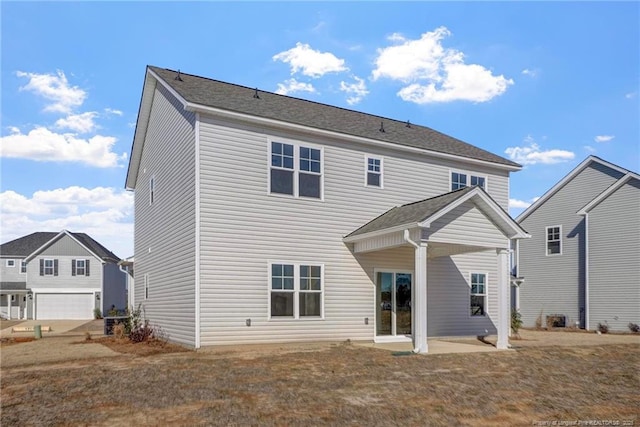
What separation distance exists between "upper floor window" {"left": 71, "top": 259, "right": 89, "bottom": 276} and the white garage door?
1.69m

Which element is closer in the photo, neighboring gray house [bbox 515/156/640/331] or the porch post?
the porch post

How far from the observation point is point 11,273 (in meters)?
46.9

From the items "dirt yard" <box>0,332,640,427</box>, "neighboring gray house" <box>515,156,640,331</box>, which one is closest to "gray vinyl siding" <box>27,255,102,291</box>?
"neighboring gray house" <box>515,156,640,331</box>

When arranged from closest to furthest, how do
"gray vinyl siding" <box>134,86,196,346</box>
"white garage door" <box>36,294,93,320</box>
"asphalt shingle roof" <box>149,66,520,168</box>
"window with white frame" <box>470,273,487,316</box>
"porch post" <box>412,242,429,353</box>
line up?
"porch post" <box>412,242,429,353</box> → "gray vinyl siding" <box>134,86,196,346</box> → "asphalt shingle roof" <box>149,66,520,168</box> → "window with white frame" <box>470,273,487,316</box> → "white garage door" <box>36,294,93,320</box>

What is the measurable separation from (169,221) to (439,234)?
838 cm

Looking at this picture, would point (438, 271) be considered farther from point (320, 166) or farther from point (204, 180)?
point (204, 180)

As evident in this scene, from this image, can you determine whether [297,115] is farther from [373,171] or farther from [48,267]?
[48,267]

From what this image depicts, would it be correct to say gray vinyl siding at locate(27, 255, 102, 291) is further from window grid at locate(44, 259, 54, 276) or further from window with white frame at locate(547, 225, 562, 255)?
window with white frame at locate(547, 225, 562, 255)

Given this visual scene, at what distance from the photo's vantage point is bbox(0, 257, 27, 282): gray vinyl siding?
4672 centimetres

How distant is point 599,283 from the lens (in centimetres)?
2512

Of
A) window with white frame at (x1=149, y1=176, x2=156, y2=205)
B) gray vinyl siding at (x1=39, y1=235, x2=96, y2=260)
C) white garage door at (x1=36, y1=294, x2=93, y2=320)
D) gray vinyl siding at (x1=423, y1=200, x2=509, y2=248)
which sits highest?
window with white frame at (x1=149, y1=176, x2=156, y2=205)

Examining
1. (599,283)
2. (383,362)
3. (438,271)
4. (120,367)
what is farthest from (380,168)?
(599,283)

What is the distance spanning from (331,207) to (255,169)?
2.71 meters

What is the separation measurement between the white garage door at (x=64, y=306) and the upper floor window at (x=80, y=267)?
1.69m
